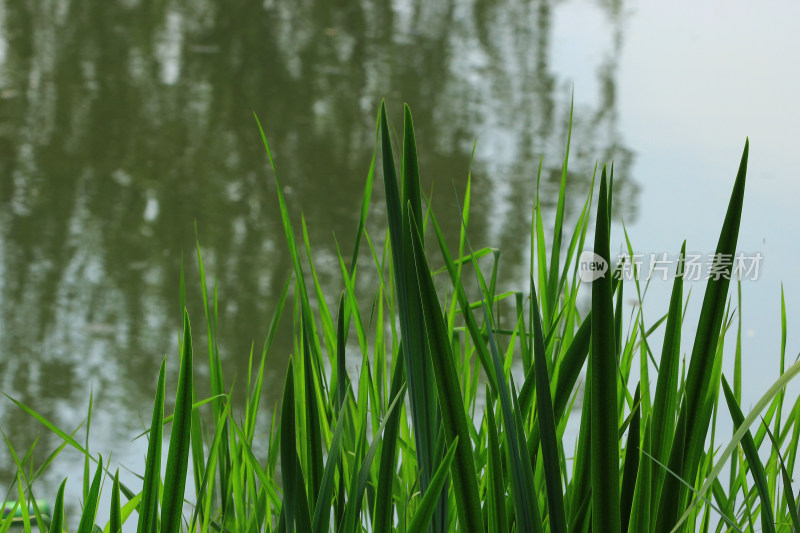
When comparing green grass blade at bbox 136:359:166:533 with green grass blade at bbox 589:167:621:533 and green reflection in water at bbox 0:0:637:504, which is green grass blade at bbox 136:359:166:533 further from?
green reflection in water at bbox 0:0:637:504

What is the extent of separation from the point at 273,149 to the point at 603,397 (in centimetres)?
261

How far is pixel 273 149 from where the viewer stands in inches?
118

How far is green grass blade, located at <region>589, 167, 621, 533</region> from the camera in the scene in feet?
1.56

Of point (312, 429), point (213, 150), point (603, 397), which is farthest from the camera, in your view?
point (213, 150)

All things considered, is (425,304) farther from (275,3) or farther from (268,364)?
(275,3)

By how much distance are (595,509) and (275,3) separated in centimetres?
411

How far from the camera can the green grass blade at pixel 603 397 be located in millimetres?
474

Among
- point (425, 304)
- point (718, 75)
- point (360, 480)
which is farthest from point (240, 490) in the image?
point (718, 75)

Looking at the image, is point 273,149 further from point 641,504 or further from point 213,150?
point 641,504

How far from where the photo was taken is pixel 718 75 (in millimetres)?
3924

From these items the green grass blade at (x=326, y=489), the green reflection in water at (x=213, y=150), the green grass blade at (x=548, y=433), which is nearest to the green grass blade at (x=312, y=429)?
the green grass blade at (x=326, y=489)

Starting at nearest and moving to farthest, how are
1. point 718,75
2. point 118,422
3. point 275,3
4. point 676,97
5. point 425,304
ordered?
point 425,304 → point 118,422 → point 676,97 → point 718,75 → point 275,3

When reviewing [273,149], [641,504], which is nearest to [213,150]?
[273,149]

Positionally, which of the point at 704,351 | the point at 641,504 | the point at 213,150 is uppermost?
the point at 213,150
